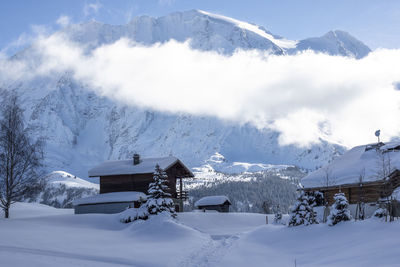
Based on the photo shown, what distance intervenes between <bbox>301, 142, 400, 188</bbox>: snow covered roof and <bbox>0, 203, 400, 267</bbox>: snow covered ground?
31.5 ft

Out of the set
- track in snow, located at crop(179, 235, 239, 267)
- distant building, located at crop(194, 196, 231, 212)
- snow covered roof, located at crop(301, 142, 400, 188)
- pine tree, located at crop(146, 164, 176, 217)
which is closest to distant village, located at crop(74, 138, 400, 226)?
snow covered roof, located at crop(301, 142, 400, 188)

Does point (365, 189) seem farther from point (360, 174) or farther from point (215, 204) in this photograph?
point (215, 204)

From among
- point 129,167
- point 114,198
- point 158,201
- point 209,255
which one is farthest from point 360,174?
point 129,167

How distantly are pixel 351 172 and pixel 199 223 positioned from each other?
13206 millimetres

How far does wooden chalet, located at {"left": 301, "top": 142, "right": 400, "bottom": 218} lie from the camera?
3247 cm

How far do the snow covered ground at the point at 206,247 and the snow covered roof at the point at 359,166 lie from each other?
9.59 meters

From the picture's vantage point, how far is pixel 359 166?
114 feet

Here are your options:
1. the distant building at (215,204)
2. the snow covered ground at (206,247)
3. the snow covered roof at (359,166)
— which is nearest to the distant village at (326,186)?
the snow covered roof at (359,166)

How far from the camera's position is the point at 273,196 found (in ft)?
527

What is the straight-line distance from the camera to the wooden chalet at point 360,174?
32469 millimetres

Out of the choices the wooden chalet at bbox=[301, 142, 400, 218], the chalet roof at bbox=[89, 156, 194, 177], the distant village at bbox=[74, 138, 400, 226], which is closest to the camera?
the distant village at bbox=[74, 138, 400, 226]

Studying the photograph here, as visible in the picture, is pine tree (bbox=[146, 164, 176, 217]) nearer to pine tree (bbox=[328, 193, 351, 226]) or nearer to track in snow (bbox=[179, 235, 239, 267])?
track in snow (bbox=[179, 235, 239, 267])

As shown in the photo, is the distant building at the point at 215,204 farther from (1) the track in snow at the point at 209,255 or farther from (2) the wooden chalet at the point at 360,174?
(1) the track in snow at the point at 209,255

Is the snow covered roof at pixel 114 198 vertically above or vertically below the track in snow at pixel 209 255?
above
